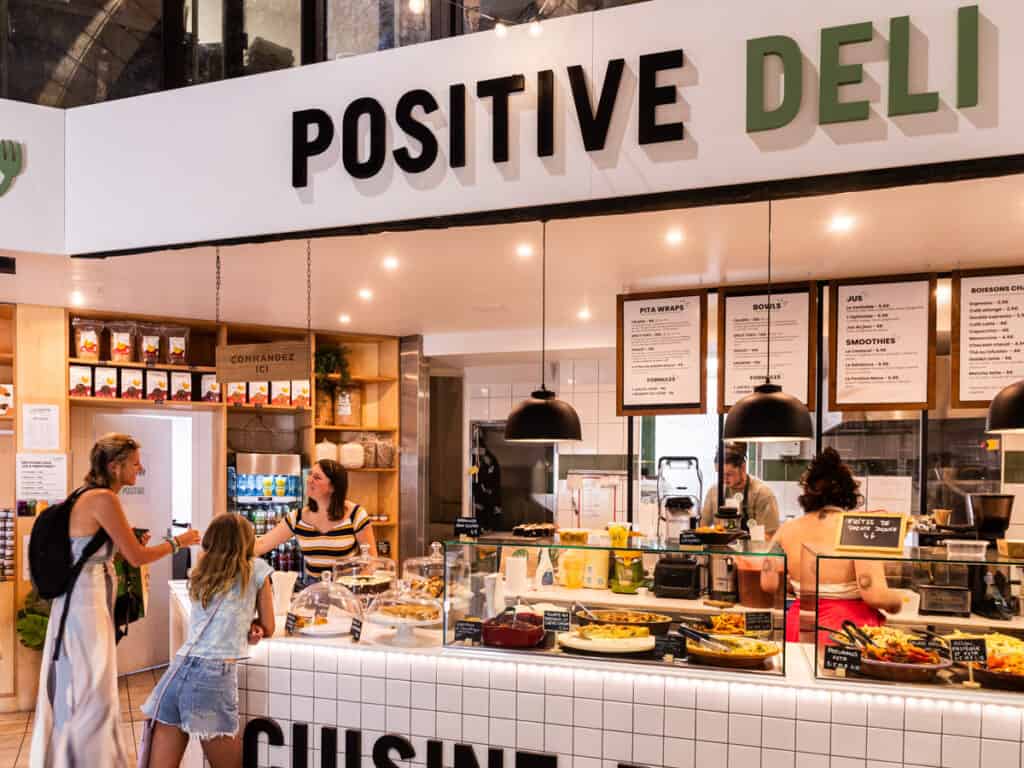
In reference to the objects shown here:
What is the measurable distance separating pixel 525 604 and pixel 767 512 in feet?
10.2

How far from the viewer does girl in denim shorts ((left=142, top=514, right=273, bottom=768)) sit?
364cm

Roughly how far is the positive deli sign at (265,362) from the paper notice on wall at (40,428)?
6.83ft

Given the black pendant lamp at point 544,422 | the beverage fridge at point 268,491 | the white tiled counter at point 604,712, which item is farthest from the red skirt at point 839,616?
the beverage fridge at point 268,491

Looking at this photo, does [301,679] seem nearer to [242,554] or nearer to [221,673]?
[221,673]

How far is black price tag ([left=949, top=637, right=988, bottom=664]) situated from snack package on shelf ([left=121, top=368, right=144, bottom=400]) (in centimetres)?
591

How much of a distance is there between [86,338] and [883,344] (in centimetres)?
540

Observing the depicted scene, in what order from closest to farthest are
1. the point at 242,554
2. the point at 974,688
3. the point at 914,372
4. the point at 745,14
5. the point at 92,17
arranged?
the point at 974,688 → the point at 745,14 → the point at 242,554 → the point at 92,17 → the point at 914,372

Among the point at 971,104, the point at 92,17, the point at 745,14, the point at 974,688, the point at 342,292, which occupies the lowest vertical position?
the point at 974,688

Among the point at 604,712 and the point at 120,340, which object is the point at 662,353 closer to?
the point at 604,712

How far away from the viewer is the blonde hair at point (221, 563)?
3711 millimetres

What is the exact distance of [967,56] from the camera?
10.7 ft

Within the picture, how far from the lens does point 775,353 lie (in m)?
5.75

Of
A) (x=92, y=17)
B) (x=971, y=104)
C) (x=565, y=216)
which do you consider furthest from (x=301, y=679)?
(x=92, y=17)

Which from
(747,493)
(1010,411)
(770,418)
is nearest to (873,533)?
(1010,411)
